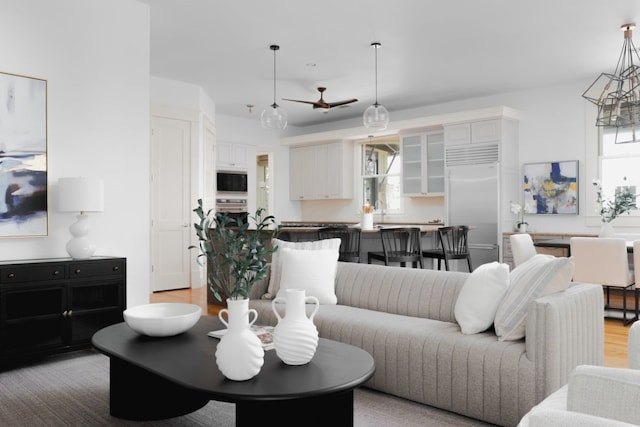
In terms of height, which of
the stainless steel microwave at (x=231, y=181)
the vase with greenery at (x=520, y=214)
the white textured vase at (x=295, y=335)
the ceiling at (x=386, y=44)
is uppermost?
the ceiling at (x=386, y=44)

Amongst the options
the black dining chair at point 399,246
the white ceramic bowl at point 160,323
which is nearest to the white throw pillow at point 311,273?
the white ceramic bowl at point 160,323

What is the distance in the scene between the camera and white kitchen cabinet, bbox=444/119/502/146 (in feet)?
23.2

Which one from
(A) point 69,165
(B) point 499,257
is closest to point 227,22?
(A) point 69,165

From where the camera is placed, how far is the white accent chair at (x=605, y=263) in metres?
4.71

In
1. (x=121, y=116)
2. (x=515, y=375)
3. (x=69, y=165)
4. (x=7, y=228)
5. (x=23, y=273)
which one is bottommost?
(x=515, y=375)

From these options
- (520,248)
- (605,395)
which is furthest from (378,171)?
(605,395)

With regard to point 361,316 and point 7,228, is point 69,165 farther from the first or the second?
point 361,316

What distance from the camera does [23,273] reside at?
3.39 meters

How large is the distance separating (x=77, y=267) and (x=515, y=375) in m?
2.95

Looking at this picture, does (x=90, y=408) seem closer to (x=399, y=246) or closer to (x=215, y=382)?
(x=215, y=382)

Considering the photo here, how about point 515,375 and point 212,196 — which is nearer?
point 515,375

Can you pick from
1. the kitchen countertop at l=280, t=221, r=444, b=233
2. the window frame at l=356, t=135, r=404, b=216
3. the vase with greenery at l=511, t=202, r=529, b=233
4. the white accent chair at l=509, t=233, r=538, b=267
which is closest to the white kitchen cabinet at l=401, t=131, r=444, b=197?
the window frame at l=356, t=135, r=404, b=216

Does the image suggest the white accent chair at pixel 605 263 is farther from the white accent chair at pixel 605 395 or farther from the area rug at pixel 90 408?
the white accent chair at pixel 605 395

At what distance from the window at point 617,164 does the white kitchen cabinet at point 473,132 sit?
1.31m
